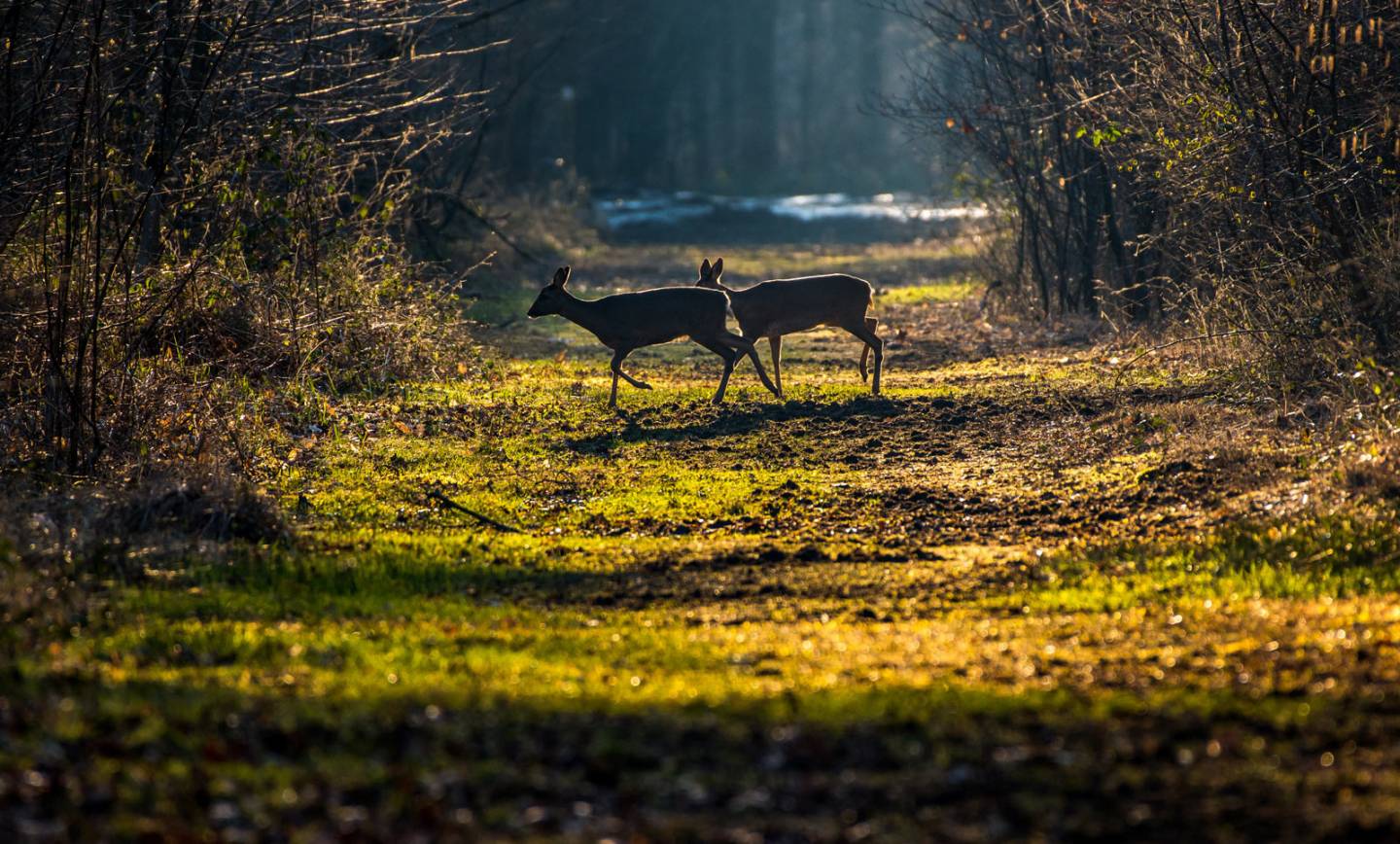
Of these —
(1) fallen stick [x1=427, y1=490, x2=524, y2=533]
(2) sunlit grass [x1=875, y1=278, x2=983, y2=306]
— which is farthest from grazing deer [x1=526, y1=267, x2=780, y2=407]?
(2) sunlit grass [x1=875, y1=278, x2=983, y2=306]

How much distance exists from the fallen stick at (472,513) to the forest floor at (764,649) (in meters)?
0.05

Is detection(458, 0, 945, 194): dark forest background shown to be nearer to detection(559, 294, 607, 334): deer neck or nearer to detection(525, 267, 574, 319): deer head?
detection(525, 267, 574, 319): deer head

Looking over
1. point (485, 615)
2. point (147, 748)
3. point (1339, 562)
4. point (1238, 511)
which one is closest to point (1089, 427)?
point (1238, 511)

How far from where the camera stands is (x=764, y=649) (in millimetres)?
7734

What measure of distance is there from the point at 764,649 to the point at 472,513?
4257mm

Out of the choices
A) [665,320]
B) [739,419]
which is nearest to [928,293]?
[665,320]

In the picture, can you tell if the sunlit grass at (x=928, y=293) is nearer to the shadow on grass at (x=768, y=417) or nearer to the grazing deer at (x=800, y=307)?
the grazing deer at (x=800, y=307)

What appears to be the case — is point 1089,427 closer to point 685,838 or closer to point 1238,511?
point 1238,511

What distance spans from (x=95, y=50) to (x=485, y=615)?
16.8ft

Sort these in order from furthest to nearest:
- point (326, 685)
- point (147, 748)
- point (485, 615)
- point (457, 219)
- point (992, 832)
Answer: point (457, 219), point (485, 615), point (326, 685), point (147, 748), point (992, 832)

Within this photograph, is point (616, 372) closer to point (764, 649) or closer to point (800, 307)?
point (800, 307)

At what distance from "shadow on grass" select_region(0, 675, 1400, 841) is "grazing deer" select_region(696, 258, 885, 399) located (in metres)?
11.8

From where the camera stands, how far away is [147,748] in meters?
6.12

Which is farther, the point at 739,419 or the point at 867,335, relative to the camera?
the point at 867,335
